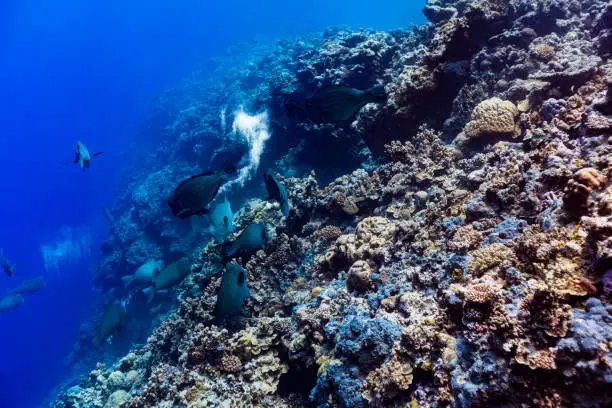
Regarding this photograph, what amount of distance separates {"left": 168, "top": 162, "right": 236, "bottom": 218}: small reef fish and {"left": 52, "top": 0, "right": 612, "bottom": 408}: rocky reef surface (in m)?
1.86

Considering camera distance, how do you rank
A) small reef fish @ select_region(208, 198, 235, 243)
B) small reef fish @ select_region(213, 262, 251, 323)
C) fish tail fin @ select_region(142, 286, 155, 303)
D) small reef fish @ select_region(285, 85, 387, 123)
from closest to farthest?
small reef fish @ select_region(285, 85, 387, 123), small reef fish @ select_region(213, 262, 251, 323), small reef fish @ select_region(208, 198, 235, 243), fish tail fin @ select_region(142, 286, 155, 303)

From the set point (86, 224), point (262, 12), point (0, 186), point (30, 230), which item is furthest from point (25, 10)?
point (86, 224)

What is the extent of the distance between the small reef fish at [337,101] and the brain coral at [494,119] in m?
2.56

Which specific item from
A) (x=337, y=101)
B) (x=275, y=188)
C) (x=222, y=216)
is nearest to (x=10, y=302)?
(x=222, y=216)

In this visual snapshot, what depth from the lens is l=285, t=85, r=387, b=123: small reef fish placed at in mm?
3387

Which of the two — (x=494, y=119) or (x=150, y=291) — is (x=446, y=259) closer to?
(x=494, y=119)

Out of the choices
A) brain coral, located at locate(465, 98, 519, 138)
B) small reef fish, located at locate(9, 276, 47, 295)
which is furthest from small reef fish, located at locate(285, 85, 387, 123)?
small reef fish, located at locate(9, 276, 47, 295)

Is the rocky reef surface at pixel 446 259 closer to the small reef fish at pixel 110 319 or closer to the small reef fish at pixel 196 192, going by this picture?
the small reef fish at pixel 110 319

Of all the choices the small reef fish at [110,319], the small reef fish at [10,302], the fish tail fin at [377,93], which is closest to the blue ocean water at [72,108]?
the small reef fish at [10,302]

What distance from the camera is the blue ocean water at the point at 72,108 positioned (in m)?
29.8

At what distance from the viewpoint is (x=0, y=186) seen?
6656 cm

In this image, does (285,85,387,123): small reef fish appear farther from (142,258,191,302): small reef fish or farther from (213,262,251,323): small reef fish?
(142,258,191,302): small reef fish

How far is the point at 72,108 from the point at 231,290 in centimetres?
8737

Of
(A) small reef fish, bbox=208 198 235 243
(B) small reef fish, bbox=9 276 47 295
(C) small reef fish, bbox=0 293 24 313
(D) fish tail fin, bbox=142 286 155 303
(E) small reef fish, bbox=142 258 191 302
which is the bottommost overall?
(E) small reef fish, bbox=142 258 191 302
